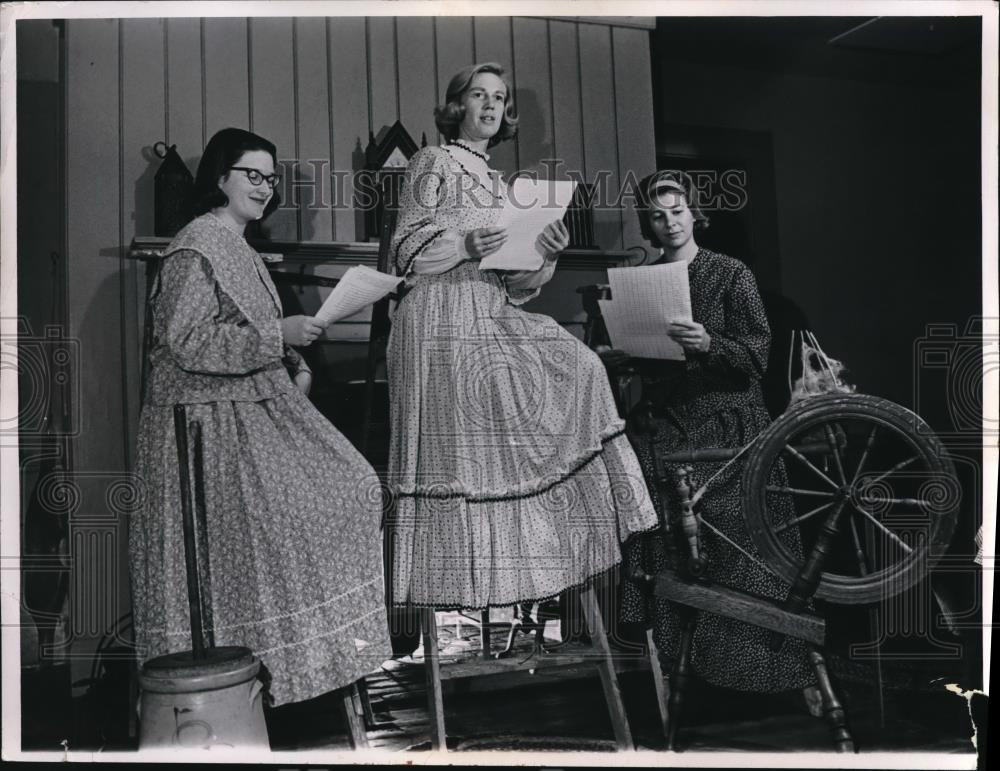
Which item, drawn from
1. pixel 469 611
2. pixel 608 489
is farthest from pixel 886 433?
pixel 469 611

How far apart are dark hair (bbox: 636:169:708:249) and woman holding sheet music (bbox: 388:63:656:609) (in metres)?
0.24

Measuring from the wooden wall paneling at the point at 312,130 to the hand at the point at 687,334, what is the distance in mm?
1014

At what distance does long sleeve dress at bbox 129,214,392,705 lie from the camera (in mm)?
2754

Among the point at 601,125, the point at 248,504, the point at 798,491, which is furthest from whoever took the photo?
the point at 601,125

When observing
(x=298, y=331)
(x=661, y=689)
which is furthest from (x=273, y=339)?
(x=661, y=689)

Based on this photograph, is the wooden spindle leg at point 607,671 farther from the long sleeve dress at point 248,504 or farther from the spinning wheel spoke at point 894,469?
the spinning wheel spoke at point 894,469

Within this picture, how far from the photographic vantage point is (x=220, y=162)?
9.37 ft

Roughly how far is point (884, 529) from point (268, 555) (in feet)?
5.65

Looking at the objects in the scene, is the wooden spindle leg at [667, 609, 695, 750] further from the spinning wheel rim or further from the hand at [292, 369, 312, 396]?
the hand at [292, 369, 312, 396]

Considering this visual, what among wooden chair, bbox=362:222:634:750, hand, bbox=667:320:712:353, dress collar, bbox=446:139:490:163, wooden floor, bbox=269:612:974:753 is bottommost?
wooden floor, bbox=269:612:974:753

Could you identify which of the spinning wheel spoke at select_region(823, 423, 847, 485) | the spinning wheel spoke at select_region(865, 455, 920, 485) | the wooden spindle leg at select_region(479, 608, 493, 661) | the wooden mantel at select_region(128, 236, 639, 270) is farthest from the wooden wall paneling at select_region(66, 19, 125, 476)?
the spinning wheel spoke at select_region(865, 455, 920, 485)

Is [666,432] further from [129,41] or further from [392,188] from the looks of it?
[129,41]

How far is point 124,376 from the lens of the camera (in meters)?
2.86

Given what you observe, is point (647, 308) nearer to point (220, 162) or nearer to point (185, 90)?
point (220, 162)
